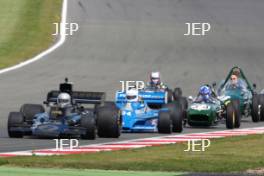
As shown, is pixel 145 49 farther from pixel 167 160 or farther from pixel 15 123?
pixel 167 160

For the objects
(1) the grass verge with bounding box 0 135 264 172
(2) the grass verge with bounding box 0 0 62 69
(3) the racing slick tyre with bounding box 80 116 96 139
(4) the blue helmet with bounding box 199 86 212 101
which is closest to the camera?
(1) the grass verge with bounding box 0 135 264 172

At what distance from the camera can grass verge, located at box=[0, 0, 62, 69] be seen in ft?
142

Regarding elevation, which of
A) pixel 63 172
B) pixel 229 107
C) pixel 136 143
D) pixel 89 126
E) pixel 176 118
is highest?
pixel 229 107

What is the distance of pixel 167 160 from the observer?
18.4 metres

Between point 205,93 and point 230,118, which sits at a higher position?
point 205,93

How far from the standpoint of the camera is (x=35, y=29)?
48625 millimetres

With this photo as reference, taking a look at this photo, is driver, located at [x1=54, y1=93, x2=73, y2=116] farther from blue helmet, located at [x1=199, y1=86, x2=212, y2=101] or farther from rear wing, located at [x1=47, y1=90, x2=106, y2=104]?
blue helmet, located at [x1=199, y1=86, x2=212, y2=101]

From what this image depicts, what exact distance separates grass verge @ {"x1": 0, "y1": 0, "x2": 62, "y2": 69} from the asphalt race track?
2.92 ft

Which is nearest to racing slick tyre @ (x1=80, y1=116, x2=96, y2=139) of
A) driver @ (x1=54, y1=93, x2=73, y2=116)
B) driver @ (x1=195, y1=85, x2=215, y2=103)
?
driver @ (x1=54, y1=93, x2=73, y2=116)

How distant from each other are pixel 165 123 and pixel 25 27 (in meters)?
25.2

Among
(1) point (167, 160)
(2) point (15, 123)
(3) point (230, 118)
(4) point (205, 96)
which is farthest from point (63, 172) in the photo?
(4) point (205, 96)

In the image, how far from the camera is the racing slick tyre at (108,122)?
23.5 m

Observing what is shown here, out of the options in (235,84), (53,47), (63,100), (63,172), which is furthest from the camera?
(53,47)

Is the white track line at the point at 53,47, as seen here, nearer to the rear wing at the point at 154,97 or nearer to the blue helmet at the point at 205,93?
the rear wing at the point at 154,97
